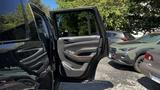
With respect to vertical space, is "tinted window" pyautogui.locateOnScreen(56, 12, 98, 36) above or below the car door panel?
above

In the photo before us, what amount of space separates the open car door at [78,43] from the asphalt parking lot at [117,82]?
5.45ft

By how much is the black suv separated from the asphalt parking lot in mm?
1819

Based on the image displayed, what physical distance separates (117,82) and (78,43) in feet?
12.0

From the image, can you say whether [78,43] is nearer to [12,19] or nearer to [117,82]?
[12,19]

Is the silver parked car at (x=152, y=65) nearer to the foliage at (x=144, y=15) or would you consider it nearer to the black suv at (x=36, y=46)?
the black suv at (x=36, y=46)

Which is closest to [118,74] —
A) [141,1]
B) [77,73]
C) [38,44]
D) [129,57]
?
[129,57]

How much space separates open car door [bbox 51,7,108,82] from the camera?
5.13 metres

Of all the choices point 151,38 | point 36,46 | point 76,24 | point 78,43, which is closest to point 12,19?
point 36,46

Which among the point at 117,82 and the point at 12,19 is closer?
the point at 12,19

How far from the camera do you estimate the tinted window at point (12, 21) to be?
302 cm

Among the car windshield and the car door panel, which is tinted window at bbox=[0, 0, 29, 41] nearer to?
the car door panel

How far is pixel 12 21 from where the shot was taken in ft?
10.3

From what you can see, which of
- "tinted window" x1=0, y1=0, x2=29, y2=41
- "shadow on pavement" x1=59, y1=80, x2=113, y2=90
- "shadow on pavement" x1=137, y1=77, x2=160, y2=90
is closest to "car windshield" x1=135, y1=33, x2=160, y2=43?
"shadow on pavement" x1=137, y1=77, x2=160, y2=90

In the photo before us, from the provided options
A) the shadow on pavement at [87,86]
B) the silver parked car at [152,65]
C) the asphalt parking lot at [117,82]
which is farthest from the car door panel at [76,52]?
the silver parked car at [152,65]
